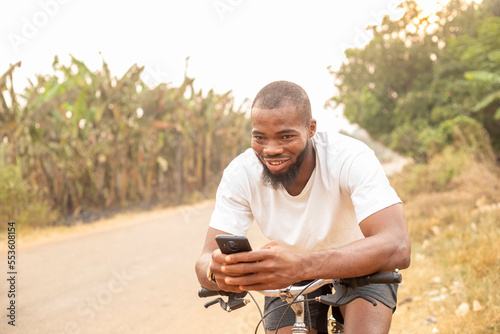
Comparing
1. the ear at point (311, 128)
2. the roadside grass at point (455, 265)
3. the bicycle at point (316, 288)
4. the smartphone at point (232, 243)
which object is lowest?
the roadside grass at point (455, 265)

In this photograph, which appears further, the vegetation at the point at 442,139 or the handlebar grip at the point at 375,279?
the vegetation at the point at 442,139

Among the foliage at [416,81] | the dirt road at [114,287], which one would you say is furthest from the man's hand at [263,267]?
the foliage at [416,81]

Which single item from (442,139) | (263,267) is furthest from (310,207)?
(442,139)

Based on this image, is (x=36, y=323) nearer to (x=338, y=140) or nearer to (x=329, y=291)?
(x=329, y=291)

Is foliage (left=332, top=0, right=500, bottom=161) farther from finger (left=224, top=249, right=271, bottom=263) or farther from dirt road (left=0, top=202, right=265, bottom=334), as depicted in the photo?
finger (left=224, top=249, right=271, bottom=263)

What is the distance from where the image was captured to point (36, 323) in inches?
224

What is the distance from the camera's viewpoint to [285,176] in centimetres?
262

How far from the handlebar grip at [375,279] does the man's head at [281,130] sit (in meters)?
0.68

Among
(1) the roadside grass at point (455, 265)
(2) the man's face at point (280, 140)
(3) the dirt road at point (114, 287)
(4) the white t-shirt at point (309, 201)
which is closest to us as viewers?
(2) the man's face at point (280, 140)

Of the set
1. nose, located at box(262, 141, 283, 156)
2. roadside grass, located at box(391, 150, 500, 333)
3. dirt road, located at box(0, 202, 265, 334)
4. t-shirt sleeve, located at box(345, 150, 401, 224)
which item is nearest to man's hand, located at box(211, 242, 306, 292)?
t-shirt sleeve, located at box(345, 150, 401, 224)

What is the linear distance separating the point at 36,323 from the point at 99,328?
70 cm

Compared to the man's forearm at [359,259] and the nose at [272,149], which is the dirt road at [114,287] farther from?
the man's forearm at [359,259]

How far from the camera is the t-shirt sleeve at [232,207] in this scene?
2717 millimetres

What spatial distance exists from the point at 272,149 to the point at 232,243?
70cm
